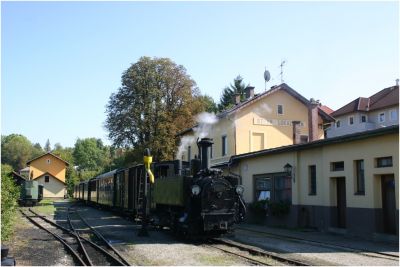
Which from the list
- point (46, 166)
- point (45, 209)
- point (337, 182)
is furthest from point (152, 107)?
point (46, 166)

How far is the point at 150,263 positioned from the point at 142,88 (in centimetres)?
3232

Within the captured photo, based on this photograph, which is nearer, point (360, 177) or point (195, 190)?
point (195, 190)

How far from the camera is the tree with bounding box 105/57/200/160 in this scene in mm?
40156

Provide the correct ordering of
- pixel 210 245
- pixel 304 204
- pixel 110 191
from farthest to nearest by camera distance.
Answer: pixel 110 191, pixel 304 204, pixel 210 245

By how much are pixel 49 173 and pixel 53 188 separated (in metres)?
2.22

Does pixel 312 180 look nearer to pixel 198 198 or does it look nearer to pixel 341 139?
pixel 341 139

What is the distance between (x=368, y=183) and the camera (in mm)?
14547

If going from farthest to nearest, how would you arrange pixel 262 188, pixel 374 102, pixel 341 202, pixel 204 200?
pixel 374 102
pixel 262 188
pixel 341 202
pixel 204 200

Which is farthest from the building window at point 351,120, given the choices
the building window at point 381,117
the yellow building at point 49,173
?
the yellow building at point 49,173

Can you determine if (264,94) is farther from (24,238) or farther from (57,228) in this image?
(24,238)

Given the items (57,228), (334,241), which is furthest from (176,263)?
(57,228)

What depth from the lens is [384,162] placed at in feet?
46.6

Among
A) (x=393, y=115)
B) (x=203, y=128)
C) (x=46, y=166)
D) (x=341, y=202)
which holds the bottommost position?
(x=341, y=202)

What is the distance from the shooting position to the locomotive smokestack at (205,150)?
14.2 m
